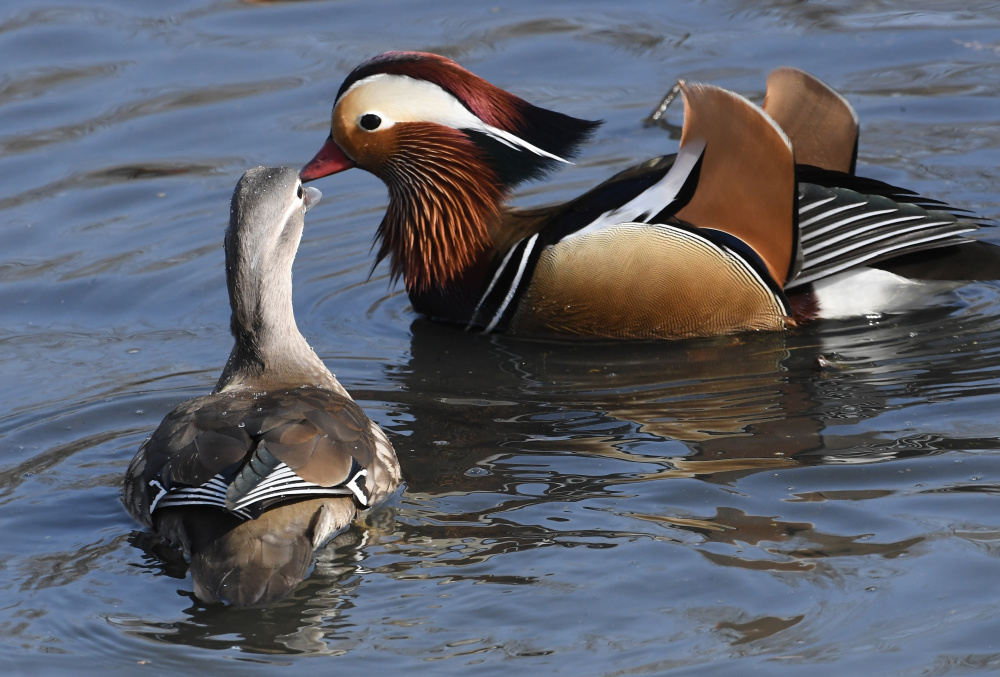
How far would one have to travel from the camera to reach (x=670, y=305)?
695cm

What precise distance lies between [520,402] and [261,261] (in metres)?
1.43

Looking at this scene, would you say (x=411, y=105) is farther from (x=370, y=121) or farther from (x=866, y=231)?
(x=866, y=231)

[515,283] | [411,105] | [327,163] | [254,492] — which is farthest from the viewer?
[327,163]

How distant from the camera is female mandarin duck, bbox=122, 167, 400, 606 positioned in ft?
15.5

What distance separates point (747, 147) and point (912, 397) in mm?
1451

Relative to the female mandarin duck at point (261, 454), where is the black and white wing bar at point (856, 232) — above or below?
above

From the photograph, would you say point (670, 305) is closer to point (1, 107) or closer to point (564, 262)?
point (564, 262)

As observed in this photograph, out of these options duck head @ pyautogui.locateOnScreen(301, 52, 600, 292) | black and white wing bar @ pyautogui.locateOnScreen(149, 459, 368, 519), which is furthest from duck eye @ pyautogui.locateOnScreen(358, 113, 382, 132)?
black and white wing bar @ pyautogui.locateOnScreen(149, 459, 368, 519)

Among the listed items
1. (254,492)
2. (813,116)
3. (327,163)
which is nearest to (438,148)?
(327,163)

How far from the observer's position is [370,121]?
290 inches

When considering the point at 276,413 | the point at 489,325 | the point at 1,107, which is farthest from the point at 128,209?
the point at 276,413

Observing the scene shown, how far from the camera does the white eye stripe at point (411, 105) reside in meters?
7.27

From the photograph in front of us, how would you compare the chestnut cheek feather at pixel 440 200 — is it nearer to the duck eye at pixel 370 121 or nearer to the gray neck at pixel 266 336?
the duck eye at pixel 370 121

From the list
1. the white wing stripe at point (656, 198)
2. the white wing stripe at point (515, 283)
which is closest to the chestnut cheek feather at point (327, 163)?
the white wing stripe at point (515, 283)
